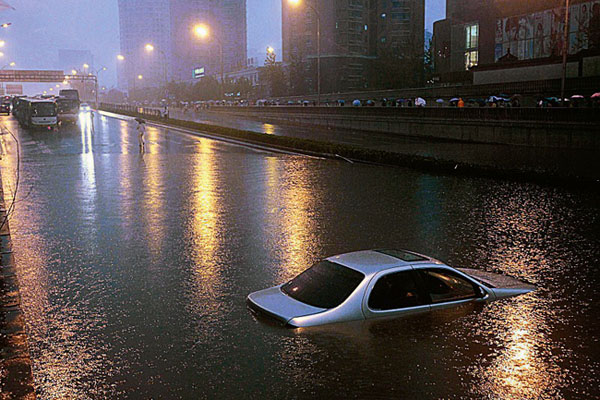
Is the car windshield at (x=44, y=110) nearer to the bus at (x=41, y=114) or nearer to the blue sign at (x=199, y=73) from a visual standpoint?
the bus at (x=41, y=114)

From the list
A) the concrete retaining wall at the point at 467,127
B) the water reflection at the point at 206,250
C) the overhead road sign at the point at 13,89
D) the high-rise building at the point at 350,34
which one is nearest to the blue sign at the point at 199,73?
the overhead road sign at the point at 13,89

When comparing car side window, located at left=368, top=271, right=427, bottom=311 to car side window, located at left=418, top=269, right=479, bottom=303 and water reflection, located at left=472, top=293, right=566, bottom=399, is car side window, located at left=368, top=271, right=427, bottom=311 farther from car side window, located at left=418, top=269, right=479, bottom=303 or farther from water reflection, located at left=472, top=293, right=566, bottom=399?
water reflection, located at left=472, top=293, right=566, bottom=399

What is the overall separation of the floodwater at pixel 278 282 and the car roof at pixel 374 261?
2.38 ft

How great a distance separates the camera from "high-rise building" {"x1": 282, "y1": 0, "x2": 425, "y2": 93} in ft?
367

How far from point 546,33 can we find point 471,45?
21.3 m

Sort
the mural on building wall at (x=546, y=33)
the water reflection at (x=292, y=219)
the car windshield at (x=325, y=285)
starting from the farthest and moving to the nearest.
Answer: the mural on building wall at (x=546, y=33) < the water reflection at (x=292, y=219) < the car windshield at (x=325, y=285)

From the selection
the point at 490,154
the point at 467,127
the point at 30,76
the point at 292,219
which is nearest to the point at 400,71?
the point at 467,127

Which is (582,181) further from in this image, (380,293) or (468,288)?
(380,293)

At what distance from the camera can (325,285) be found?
27.4 ft

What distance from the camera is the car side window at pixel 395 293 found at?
8.05 meters

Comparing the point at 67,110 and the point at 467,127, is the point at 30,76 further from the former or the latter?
the point at 467,127

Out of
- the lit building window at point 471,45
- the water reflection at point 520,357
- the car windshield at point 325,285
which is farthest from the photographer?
the lit building window at point 471,45

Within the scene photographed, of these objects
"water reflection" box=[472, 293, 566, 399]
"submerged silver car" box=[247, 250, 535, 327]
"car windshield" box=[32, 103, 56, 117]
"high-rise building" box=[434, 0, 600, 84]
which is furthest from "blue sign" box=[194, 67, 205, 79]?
"water reflection" box=[472, 293, 566, 399]

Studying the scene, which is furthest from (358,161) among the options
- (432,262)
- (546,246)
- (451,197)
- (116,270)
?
(432,262)
